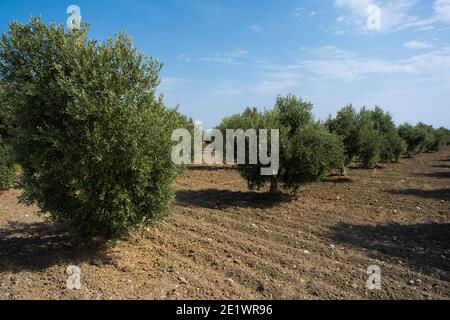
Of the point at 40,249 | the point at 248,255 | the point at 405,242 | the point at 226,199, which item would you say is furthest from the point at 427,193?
the point at 40,249

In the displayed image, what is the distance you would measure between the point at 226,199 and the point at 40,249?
6.92 m

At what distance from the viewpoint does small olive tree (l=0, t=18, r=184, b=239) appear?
5.81 meters

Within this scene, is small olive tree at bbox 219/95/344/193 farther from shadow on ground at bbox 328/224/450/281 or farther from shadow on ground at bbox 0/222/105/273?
shadow on ground at bbox 0/222/105/273

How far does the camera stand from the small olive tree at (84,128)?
5809 mm

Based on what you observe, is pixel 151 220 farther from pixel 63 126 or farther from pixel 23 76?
pixel 23 76

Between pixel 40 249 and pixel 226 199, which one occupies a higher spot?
pixel 226 199

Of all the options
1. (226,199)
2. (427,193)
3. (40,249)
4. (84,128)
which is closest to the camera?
(84,128)

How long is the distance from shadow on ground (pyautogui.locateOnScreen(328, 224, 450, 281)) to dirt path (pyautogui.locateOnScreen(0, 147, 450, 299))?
0.02m

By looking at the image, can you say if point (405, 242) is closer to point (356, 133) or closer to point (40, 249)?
point (40, 249)

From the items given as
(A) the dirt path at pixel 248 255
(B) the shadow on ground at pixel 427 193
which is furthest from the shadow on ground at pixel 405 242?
(B) the shadow on ground at pixel 427 193

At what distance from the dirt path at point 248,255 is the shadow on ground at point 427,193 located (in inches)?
71.4

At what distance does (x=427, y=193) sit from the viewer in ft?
45.6

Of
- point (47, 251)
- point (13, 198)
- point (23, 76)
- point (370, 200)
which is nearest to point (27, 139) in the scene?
point (23, 76)

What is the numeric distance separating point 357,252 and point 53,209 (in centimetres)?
643
